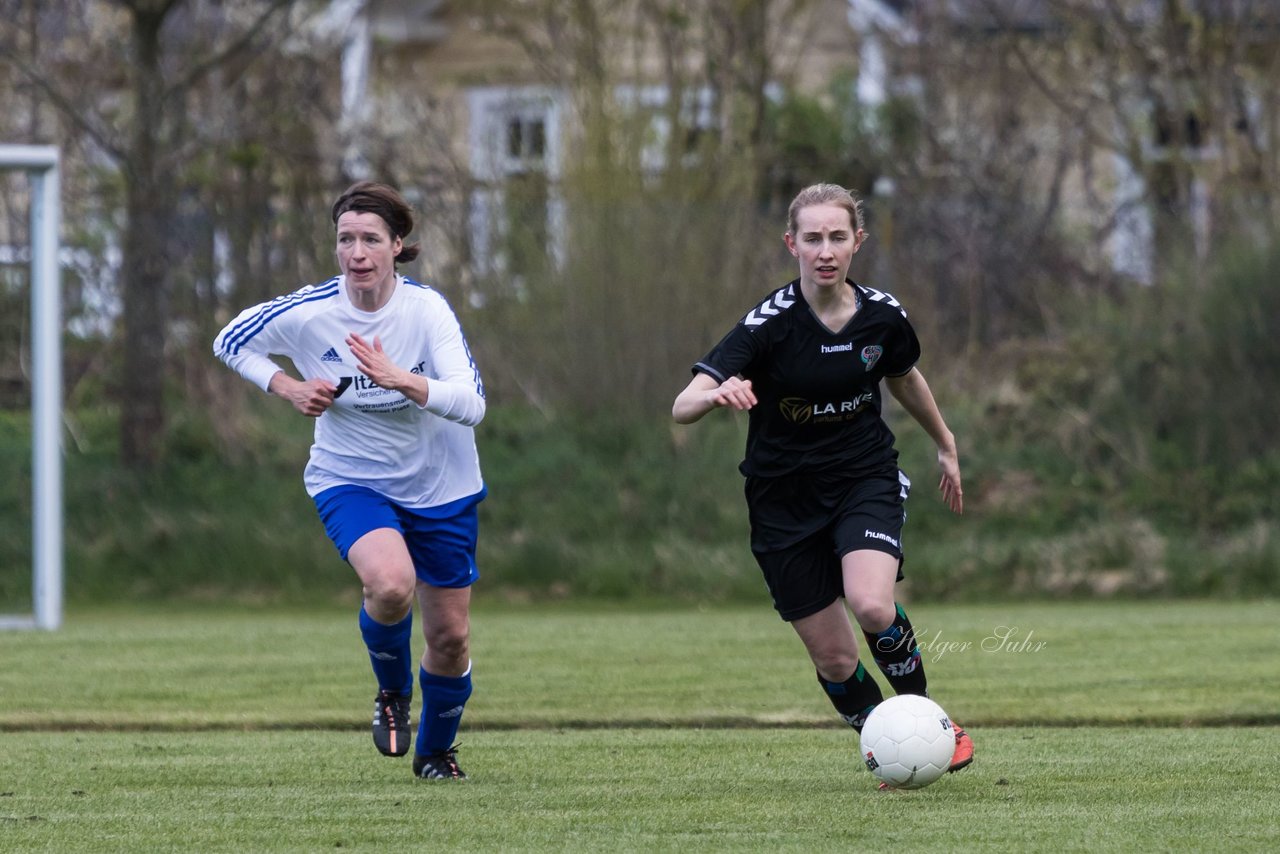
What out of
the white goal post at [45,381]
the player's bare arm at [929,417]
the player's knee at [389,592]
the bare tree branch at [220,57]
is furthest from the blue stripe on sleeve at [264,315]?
the bare tree branch at [220,57]

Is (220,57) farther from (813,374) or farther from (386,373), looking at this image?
(813,374)

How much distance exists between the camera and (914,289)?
57.9 feet

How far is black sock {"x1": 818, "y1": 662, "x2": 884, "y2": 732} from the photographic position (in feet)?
21.5

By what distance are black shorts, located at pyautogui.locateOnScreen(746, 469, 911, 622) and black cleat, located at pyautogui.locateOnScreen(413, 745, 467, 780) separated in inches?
49.6

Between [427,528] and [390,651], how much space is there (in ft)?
1.51

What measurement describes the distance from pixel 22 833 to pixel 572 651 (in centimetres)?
591

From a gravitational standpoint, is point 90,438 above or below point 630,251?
below

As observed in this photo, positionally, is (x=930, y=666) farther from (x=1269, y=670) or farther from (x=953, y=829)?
(x=953, y=829)

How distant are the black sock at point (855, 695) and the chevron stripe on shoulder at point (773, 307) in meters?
1.23

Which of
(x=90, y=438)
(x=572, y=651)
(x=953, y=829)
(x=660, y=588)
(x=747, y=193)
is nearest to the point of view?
(x=953, y=829)

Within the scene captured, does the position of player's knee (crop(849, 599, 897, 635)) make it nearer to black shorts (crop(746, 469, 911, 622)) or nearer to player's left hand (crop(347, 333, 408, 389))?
black shorts (crop(746, 469, 911, 622))

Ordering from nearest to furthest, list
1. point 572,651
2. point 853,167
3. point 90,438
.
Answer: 1. point 572,651
2. point 90,438
3. point 853,167

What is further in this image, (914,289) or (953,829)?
(914,289)

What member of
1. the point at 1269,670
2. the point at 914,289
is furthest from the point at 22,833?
the point at 914,289
